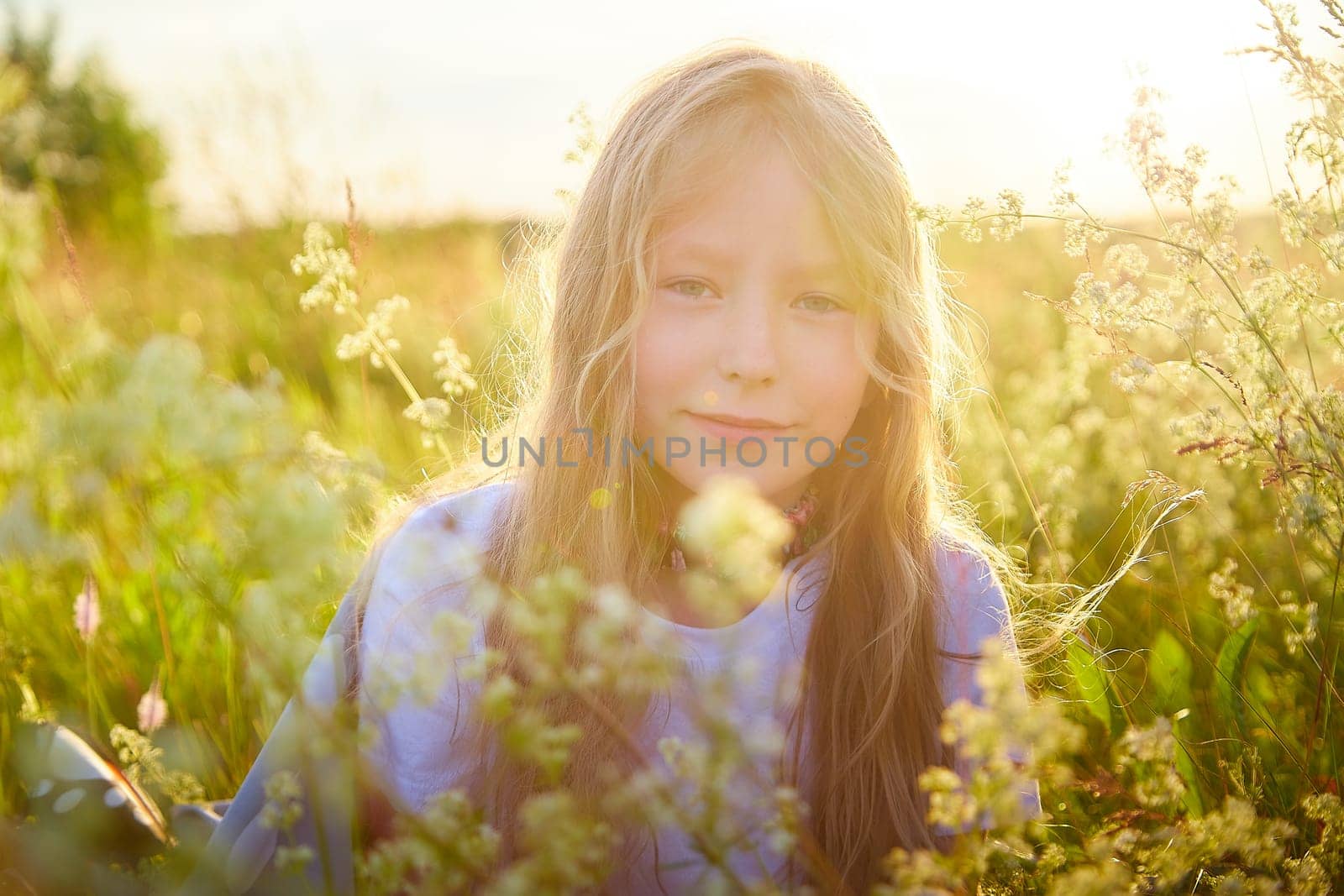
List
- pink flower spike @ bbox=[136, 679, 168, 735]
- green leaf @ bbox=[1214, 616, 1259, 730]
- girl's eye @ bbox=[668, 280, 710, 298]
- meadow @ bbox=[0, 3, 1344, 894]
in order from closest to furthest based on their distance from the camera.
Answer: meadow @ bbox=[0, 3, 1344, 894]
green leaf @ bbox=[1214, 616, 1259, 730]
girl's eye @ bbox=[668, 280, 710, 298]
pink flower spike @ bbox=[136, 679, 168, 735]

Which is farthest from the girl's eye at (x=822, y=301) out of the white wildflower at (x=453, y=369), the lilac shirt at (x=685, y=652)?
A: the white wildflower at (x=453, y=369)

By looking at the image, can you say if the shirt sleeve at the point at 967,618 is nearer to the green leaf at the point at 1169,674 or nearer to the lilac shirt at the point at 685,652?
the lilac shirt at the point at 685,652

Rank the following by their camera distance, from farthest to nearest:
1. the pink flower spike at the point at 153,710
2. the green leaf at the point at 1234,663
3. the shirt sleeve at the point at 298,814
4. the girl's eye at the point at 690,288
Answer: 1. the pink flower spike at the point at 153,710
2. the girl's eye at the point at 690,288
3. the green leaf at the point at 1234,663
4. the shirt sleeve at the point at 298,814

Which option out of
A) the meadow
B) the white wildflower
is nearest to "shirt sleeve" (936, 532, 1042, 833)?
the meadow

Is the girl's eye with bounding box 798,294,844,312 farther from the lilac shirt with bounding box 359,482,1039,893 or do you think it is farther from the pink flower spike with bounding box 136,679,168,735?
the pink flower spike with bounding box 136,679,168,735

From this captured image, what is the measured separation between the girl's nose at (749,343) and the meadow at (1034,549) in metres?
0.37

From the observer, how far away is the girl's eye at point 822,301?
1.90 m

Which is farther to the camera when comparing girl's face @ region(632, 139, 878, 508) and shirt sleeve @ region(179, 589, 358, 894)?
girl's face @ region(632, 139, 878, 508)

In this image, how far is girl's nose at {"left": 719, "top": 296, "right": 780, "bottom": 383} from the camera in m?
1.76

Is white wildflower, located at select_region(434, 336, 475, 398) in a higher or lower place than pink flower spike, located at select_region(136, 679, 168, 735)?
higher

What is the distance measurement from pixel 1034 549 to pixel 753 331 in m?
1.51

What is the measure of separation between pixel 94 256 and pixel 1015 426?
348 inches

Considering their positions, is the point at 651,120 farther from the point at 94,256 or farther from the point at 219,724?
the point at 94,256

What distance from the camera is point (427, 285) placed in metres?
6.89
